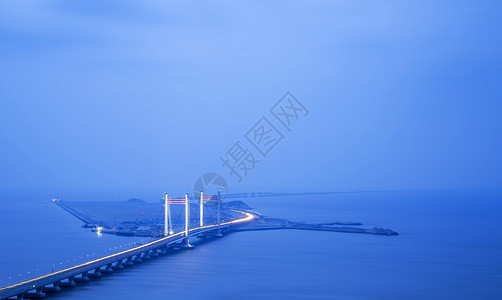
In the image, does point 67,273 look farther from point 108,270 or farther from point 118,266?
point 118,266

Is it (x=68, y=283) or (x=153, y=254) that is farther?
(x=153, y=254)

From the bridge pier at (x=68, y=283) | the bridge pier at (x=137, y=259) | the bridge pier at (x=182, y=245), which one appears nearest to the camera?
the bridge pier at (x=68, y=283)

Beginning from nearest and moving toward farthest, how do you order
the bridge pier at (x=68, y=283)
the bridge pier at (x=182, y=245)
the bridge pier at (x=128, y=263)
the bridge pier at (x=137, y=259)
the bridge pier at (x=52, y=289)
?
the bridge pier at (x=52, y=289) < the bridge pier at (x=68, y=283) < the bridge pier at (x=128, y=263) < the bridge pier at (x=137, y=259) < the bridge pier at (x=182, y=245)

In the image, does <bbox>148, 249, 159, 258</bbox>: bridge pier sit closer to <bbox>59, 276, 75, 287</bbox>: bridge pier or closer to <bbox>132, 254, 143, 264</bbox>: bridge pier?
<bbox>132, 254, 143, 264</bbox>: bridge pier

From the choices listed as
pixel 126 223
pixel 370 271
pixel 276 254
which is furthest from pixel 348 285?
pixel 126 223

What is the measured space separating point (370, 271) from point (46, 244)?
2355 cm

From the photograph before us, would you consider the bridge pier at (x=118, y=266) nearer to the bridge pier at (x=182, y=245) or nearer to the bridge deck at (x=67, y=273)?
the bridge deck at (x=67, y=273)

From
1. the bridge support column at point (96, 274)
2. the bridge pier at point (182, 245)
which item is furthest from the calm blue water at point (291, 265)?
the bridge pier at point (182, 245)

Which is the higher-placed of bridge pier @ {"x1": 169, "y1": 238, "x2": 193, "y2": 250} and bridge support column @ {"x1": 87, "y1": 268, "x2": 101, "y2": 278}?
bridge pier @ {"x1": 169, "y1": 238, "x2": 193, "y2": 250}

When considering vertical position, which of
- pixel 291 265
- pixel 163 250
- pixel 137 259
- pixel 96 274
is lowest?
pixel 291 265

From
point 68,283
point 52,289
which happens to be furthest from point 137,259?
point 52,289

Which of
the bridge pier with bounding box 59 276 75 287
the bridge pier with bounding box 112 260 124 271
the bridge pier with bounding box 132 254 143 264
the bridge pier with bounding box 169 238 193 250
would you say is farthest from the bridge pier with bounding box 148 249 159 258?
the bridge pier with bounding box 59 276 75 287

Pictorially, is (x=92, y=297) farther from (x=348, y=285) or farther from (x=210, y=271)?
(x=348, y=285)

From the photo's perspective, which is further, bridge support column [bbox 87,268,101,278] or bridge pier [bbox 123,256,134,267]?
bridge pier [bbox 123,256,134,267]
